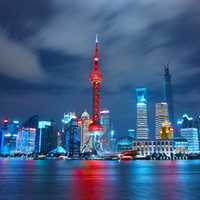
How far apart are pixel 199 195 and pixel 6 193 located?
77.5 feet

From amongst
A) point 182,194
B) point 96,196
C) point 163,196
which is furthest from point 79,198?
point 182,194

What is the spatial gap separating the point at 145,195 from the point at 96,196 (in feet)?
19.3

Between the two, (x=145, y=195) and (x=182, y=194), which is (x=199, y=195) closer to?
(x=182, y=194)

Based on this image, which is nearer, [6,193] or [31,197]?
[31,197]

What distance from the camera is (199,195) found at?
42.1 m

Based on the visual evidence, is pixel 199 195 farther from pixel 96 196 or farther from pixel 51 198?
pixel 51 198

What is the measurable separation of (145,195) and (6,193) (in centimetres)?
1733

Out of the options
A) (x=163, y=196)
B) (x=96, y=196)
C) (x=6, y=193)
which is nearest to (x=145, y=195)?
(x=163, y=196)

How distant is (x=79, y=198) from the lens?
39875mm

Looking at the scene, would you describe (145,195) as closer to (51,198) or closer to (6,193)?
(51,198)

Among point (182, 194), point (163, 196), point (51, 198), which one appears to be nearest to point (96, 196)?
point (51, 198)

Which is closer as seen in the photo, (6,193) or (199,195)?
(199,195)

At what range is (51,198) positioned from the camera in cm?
4019

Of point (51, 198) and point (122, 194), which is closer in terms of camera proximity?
point (51, 198)
